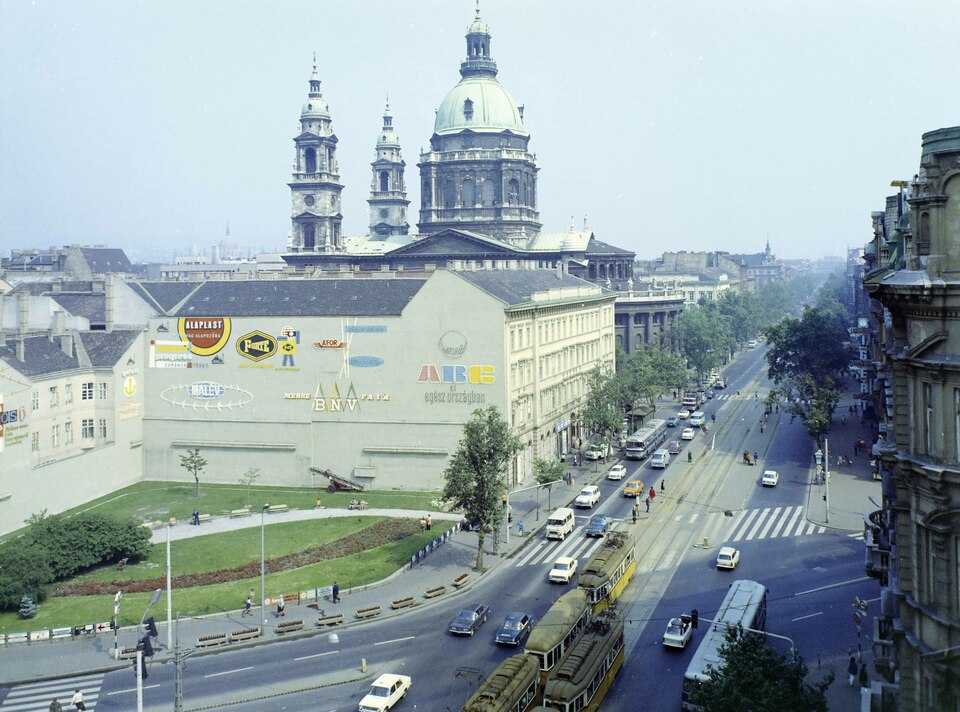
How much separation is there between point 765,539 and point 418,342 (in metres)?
28.8

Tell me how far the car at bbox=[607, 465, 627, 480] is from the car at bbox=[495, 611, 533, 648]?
3207 cm

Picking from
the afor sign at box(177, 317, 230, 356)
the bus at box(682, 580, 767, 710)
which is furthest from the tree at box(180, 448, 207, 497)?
the bus at box(682, 580, 767, 710)

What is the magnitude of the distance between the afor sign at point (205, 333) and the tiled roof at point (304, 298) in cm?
104

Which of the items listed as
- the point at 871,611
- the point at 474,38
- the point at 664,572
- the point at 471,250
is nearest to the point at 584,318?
the point at 471,250

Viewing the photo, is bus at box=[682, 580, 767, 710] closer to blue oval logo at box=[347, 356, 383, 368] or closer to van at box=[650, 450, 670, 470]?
van at box=[650, 450, 670, 470]

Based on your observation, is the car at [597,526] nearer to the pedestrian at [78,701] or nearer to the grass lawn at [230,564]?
the grass lawn at [230,564]

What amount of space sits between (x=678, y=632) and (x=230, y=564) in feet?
84.2

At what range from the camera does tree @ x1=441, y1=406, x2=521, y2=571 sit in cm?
5112

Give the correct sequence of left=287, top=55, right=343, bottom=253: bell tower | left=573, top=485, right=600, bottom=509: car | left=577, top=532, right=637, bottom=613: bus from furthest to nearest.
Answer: left=287, top=55, right=343, bottom=253: bell tower → left=573, top=485, right=600, bottom=509: car → left=577, top=532, right=637, bottom=613: bus

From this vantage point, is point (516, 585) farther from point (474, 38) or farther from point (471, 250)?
point (474, 38)

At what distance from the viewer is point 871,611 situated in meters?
42.3

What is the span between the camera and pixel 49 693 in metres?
36.8

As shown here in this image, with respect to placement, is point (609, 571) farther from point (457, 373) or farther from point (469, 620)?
point (457, 373)

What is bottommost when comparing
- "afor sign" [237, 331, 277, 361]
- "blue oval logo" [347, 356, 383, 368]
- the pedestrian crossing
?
the pedestrian crossing
